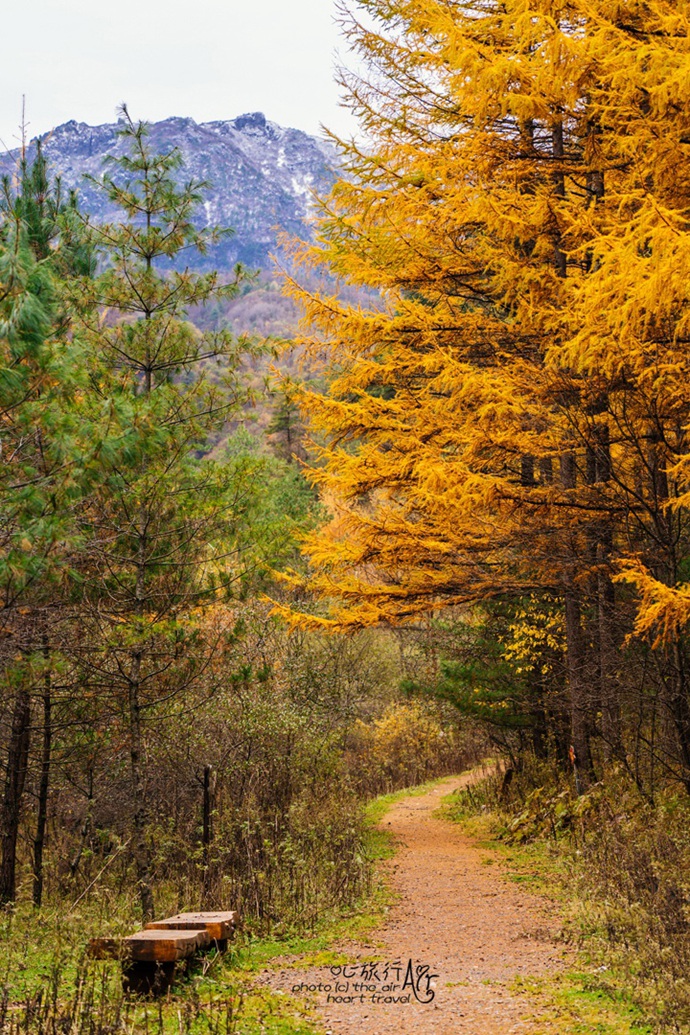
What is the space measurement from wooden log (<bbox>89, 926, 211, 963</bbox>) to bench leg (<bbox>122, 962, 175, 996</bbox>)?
0.07m

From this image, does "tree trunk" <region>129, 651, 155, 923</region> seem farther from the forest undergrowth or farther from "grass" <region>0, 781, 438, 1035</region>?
the forest undergrowth

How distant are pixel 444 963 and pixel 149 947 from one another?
2.26 metres

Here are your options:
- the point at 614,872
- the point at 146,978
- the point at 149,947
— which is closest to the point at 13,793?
the point at 146,978

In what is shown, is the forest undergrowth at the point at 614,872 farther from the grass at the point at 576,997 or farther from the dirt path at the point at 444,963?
the dirt path at the point at 444,963

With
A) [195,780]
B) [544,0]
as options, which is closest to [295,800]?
[195,780]

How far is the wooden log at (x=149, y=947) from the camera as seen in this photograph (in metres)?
4.95

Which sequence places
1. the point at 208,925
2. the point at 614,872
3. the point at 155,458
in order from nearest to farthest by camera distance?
the point at 208,925 → the point at 614,872 → the point at 155,458

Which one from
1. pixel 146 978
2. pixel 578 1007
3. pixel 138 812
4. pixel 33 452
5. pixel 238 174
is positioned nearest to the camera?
pixel 578 1007

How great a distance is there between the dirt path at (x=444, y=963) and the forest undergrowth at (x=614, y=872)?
0.32m

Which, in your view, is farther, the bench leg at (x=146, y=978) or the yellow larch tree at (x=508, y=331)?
the yellow larch tree at (x=508, y=331)

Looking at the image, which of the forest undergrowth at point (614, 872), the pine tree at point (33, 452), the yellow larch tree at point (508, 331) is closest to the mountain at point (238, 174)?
the yellow larch tree at point (508, 331)

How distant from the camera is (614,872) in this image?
724cm

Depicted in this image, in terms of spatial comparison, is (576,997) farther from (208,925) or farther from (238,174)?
(238,174)

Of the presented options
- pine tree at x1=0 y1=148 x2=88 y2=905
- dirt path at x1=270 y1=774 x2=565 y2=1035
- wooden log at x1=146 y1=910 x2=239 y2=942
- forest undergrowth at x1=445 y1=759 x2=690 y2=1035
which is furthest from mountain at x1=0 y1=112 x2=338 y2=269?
wooden log at x1=146 y1=910 x2=239 y2=942
